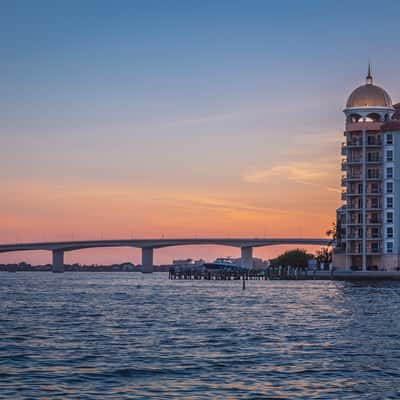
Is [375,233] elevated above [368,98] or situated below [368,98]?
below

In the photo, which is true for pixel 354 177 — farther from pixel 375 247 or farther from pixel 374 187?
pixel 375 247

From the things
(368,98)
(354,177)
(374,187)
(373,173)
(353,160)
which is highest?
(368,98)

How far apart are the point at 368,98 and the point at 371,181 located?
14825 mm

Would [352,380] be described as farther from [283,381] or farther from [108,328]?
[108,328]

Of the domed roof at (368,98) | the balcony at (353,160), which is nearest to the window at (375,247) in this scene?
the balcony at (353,160)

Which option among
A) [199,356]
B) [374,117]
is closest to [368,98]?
[374,117]

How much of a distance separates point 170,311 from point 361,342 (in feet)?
84.8

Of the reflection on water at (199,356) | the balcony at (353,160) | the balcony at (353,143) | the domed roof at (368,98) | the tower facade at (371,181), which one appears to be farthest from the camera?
the domed roof at (368,98)

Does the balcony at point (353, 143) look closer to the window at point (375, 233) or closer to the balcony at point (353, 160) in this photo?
the balcony at point (353, 160)

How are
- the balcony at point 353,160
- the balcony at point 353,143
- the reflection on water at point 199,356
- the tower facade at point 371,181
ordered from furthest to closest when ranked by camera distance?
the balcony at point 353,143 < the balcony at point 353,160 < the tower facade at point 371,181 < the reflection on water at point 199,356

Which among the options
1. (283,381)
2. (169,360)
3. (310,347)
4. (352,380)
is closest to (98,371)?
(169,360)

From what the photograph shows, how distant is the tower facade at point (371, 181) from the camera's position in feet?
500

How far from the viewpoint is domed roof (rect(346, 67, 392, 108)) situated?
158500 millimetres

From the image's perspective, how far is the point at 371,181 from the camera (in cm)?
15425
